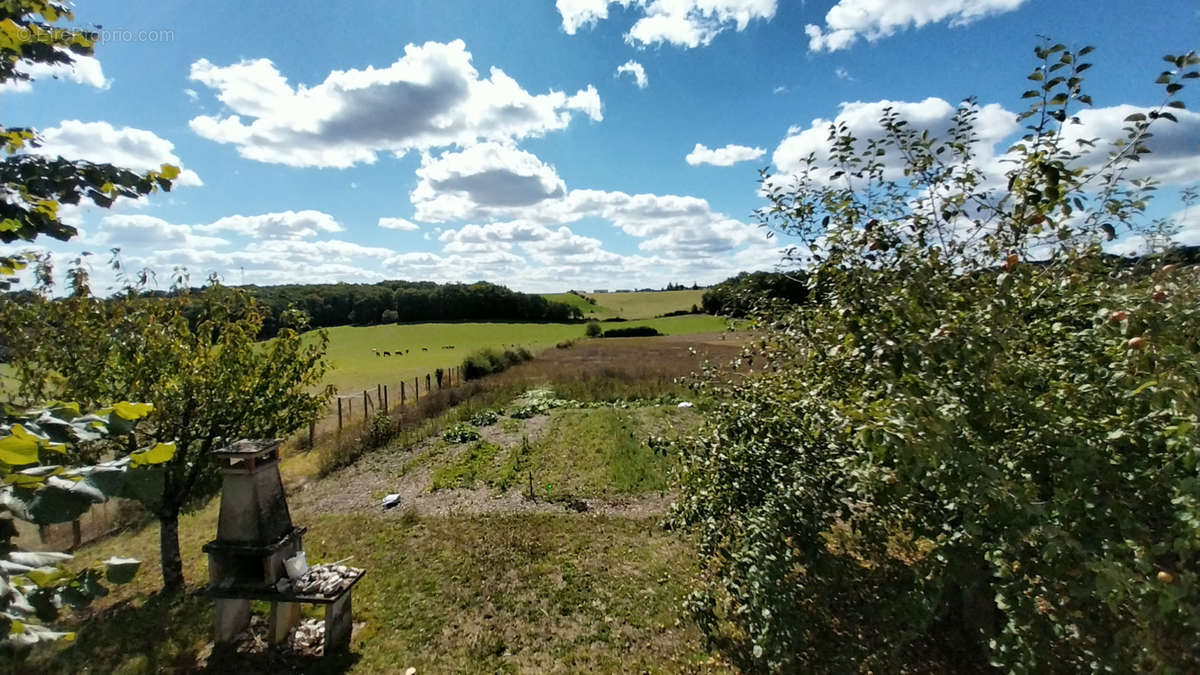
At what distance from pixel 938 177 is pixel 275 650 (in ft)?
25.0

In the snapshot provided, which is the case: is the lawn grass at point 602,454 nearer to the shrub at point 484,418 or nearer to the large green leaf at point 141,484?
the shrub at point 484,418

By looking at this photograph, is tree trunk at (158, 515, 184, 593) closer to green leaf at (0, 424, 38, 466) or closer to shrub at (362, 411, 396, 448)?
shrub at (362, 411, 396, 448)

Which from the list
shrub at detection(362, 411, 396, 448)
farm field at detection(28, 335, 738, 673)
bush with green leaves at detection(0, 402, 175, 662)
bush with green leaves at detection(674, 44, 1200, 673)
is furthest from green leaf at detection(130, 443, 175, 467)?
shrub at detection(362, 411, 396, 448)

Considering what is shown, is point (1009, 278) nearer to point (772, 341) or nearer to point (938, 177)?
point (938, 177)

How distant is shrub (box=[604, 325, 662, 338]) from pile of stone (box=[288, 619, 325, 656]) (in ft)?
160

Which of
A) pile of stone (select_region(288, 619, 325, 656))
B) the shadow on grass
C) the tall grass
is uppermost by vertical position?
the tall grass

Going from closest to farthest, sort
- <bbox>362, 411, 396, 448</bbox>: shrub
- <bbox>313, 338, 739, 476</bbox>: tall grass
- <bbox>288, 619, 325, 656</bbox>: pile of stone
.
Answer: <bbox>288, 619, 325, 656</bbox>: pile of stone
<bbox>313, 338, 739, 476</bbox>: tall grass
<bbox>362, 411, 396, 448</bbox>: shrub

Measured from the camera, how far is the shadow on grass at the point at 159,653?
5438 millimetres

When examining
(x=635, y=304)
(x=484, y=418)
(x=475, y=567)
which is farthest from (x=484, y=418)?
(x=635, y=304)

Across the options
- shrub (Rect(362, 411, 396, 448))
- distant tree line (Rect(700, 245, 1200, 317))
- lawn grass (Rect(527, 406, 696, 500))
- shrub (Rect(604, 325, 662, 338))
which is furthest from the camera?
shrub (Rect(604, 325, 662, 338))

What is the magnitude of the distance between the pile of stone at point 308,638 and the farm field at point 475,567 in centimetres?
14

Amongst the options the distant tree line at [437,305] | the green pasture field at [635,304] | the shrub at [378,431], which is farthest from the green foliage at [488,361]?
the green pasture field at [635,304]

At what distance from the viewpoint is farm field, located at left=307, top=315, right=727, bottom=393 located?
4065cm

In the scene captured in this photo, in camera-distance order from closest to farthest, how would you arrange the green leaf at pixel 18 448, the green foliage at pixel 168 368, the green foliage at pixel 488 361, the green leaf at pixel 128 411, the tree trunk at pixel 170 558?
the green leaf at pixel 18 448
the green leaf at pixel 128 411
the green foliage at pixel 168 368
the tree trunk at pixel 170 558
the green foliage at pixel 488 361
